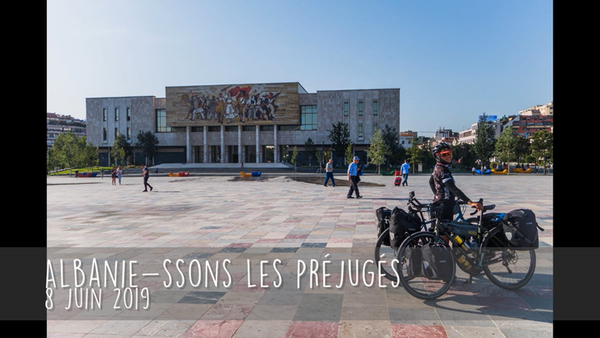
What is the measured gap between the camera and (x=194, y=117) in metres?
77.3

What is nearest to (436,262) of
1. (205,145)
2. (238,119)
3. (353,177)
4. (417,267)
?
(417,267)

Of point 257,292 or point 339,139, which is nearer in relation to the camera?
point 257,292

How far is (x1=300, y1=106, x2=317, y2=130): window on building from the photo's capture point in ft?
249

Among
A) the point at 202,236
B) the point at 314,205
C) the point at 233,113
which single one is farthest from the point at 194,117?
the point at 202,236

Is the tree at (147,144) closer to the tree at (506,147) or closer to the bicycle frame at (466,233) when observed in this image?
the tree at (506,147)

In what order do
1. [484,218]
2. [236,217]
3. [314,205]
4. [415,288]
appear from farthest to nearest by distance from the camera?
[314,205] → [236,217] → [484,218] → [415,288]

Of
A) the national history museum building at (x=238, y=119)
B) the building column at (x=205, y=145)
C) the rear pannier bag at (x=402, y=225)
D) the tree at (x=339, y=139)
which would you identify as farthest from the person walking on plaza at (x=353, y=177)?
the building column at (x=205, y=145)

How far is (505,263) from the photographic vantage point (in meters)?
4.88

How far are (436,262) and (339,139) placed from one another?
6615 cm

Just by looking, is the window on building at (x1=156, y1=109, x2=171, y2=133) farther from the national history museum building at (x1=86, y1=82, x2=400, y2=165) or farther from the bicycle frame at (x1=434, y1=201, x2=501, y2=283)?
the bicycle frame at (x1=434, y1=201, x2=501, y2=283)

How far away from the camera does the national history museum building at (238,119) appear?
7412cm

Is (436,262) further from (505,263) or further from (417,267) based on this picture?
(505,263)

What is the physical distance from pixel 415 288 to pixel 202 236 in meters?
5.46
